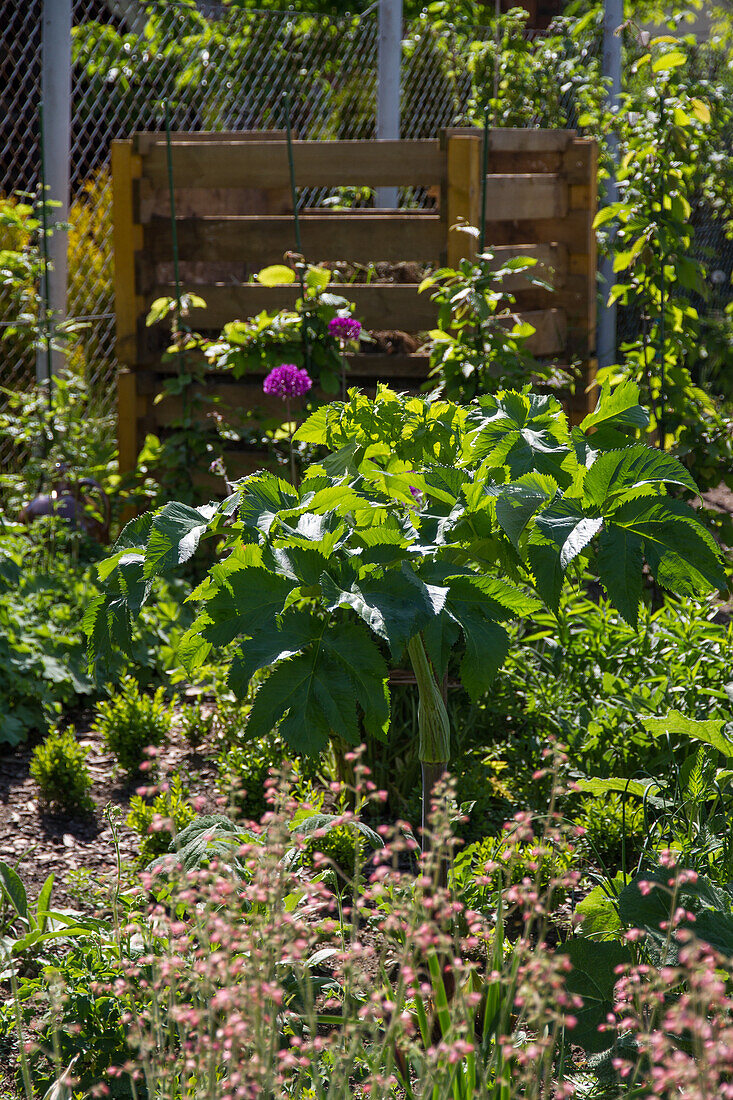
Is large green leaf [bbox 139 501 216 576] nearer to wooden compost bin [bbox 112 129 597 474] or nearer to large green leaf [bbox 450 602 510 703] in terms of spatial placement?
large green leaf [bbox 450 602 510 703]

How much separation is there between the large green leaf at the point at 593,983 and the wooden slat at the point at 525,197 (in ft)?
11.9

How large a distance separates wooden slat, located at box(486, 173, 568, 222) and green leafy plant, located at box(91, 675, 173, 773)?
107 inches

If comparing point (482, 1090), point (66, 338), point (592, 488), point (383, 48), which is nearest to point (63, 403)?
point (66, 338)

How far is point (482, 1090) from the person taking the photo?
3.84 ft

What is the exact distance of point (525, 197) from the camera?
197 inches

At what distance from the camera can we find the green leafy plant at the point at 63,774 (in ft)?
10.2

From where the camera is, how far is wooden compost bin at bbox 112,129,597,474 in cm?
468

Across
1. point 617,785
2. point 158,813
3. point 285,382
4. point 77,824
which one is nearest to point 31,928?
point 158,813

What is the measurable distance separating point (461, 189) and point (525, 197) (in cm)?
56

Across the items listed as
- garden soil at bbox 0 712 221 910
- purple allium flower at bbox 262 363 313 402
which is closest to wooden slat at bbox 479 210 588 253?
purple allium flower at bbox 262 363 313 402

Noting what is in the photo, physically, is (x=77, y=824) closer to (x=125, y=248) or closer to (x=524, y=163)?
(x=125, y=248)

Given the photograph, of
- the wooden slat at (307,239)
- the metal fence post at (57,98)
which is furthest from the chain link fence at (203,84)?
the wooden slat at (307,239)

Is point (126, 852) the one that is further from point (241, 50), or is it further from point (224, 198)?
point (241, 50)

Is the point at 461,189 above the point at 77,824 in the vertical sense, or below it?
above
